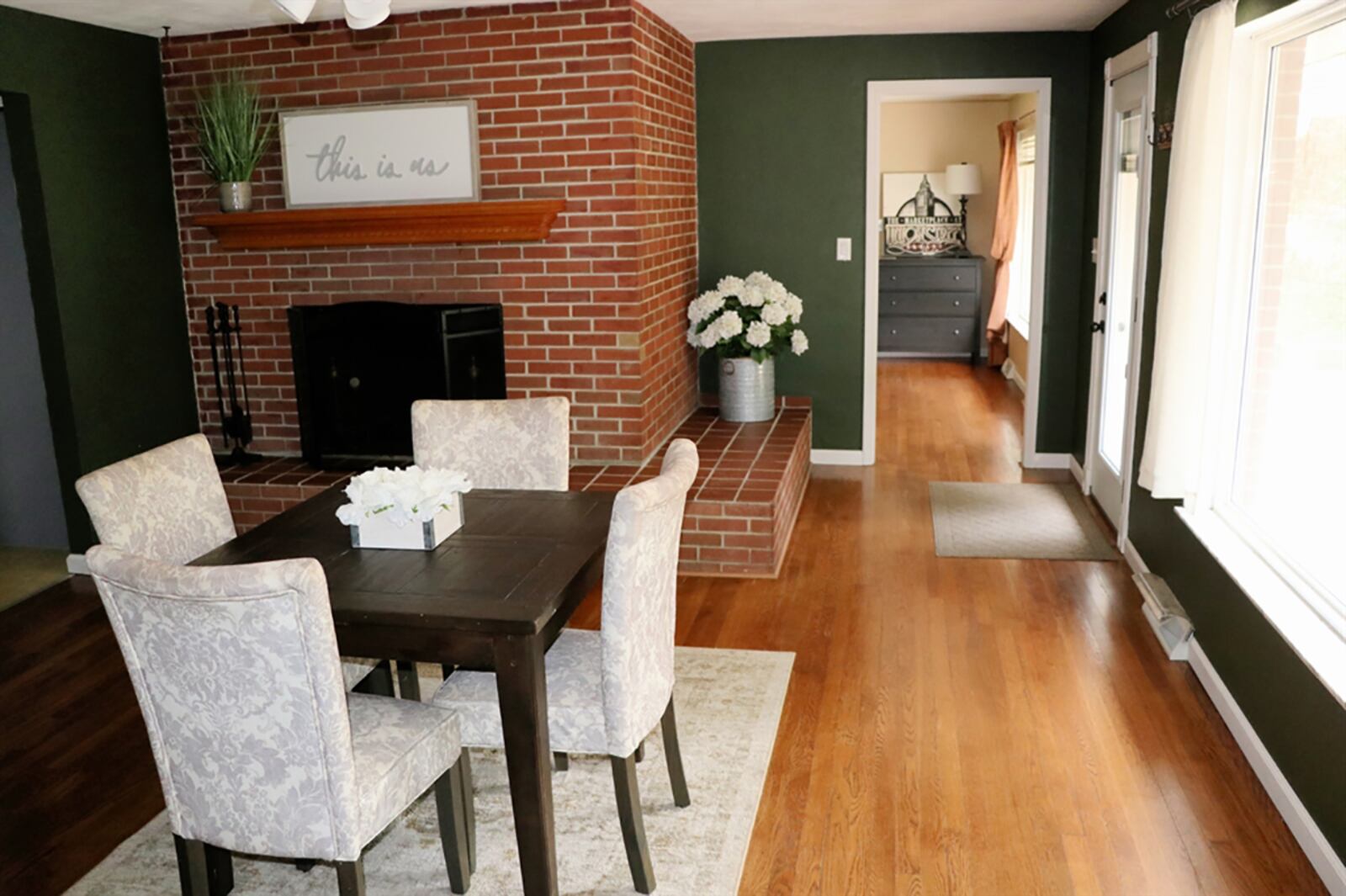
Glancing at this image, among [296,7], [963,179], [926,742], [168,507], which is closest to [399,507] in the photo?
[168,507]

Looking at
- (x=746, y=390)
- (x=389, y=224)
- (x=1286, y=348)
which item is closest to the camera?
(x=1286, y=348)

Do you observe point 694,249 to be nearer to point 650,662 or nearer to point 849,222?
point 849,222

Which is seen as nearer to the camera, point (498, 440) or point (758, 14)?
point (498, 440)

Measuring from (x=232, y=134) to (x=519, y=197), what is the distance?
4.09 feet

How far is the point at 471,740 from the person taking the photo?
8.04 feet

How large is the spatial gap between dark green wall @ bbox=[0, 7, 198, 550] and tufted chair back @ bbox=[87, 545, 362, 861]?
9.56 feet

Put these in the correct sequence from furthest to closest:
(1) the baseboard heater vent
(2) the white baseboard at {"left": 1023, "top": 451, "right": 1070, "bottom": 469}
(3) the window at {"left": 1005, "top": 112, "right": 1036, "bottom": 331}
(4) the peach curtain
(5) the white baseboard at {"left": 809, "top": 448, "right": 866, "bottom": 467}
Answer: (4) the peach curtain < (3) the window at {"left": 1005, "top": 112, "right": 1036, "bottom": 331} < (5) the white baseboard at {"left": 809, "top": 448, "right": 866, "bottom": 467} < (2) the white baseboard at {"left": 1023, "top": 451, "right": 1070, "bottom": 469} < (1) the baseboard heater vent

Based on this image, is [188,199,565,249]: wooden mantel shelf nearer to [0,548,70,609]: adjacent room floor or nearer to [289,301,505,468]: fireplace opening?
[289,301,505,468]: fireplace opening

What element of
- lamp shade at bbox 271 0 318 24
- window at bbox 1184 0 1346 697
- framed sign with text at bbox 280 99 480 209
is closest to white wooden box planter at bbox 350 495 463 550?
lamp shade at bbox 271 0 318 24

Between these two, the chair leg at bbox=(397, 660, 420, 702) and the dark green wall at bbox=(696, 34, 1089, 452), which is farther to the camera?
the dark green wall at bbox=(696, 34, 1089, 452)

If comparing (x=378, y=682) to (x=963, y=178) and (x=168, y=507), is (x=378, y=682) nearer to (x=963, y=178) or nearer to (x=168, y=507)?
(x=168, y=507)

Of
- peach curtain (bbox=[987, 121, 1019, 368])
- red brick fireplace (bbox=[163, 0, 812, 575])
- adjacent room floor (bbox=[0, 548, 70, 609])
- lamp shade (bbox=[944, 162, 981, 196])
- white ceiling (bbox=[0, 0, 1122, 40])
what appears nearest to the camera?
white ceiling (bbox=[0, 0, 1122, 40])

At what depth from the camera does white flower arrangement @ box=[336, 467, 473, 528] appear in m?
2.49

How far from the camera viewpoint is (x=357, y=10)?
232 cm
